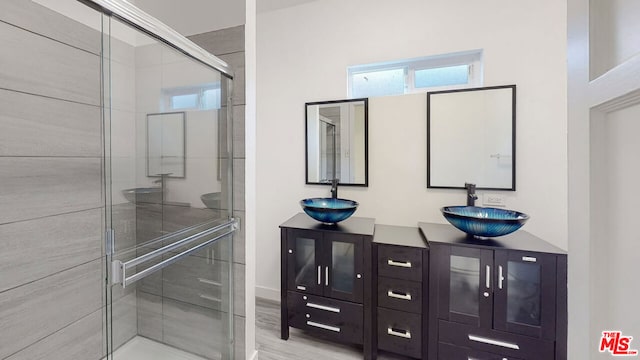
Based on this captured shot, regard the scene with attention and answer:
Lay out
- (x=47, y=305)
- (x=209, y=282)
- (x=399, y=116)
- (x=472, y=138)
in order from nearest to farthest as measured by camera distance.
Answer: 1. (x=47, y=305)
2. (x=209, y=282)
3. (x=472, y=138)
4. (x=399, y=116)

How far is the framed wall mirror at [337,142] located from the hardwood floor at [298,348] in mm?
1256

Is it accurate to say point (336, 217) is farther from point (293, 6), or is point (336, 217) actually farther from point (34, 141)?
point (293, 6)

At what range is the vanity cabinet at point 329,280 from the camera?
1.78 meters

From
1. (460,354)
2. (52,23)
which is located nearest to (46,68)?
(52,23)

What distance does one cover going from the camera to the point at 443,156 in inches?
80.6

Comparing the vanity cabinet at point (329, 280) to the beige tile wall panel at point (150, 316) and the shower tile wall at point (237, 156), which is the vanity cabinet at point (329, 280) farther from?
the beige tile wall panel at point (150, 316)

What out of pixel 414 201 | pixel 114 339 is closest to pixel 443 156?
pixel 414 201

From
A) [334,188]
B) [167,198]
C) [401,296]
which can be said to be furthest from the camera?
[334,188]

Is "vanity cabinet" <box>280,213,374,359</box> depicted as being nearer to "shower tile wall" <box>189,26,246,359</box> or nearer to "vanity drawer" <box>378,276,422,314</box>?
"vanity drawer" <box>378,276,422,314</box>

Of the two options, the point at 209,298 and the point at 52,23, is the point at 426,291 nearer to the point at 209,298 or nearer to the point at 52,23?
the point at 209,298

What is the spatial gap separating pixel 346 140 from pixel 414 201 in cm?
77

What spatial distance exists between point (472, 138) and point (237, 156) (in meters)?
1.71

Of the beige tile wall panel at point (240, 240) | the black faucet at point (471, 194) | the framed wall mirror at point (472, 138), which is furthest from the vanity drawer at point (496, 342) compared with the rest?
the beige tile wall panel at point (240, 240)

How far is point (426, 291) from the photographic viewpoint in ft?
5.41
